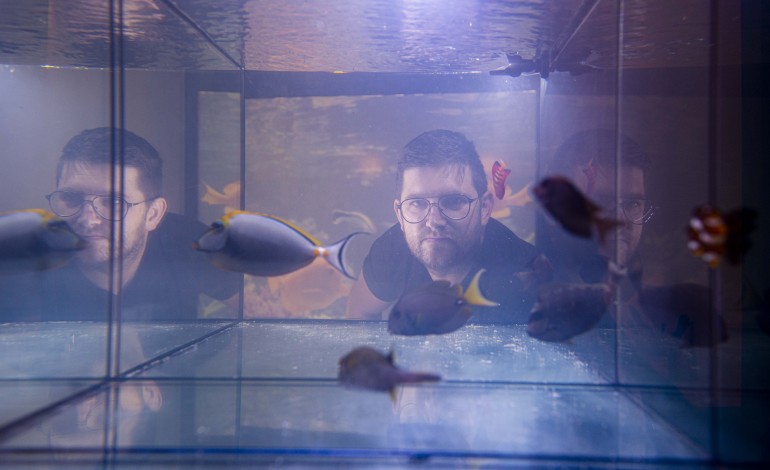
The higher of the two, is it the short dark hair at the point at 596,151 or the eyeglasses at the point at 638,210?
the short dark hair at the point at 596,151

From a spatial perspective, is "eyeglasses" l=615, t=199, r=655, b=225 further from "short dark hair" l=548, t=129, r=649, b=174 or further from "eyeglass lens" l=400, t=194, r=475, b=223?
"eyeglass lens" l=400, t=194, r=475, b=223

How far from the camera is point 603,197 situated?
12.4 feet

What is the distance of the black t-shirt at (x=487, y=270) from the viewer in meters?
5.45

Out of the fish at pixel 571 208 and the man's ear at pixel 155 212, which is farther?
the man's ear at pixel 155 212

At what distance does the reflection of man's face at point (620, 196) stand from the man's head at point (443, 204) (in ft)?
4.67

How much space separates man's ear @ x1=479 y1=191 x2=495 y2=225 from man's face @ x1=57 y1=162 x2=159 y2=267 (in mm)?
3885

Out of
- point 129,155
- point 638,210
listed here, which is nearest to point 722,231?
point 638,210

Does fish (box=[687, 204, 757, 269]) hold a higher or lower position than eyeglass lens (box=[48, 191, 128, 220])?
lower

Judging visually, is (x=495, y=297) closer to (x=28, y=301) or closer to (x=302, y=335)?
(x=302, y=335)

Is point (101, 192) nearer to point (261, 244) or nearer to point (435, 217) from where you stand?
point (261, 244)

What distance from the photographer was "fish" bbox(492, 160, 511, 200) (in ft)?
17.1

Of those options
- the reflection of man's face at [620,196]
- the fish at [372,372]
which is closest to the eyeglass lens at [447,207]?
the reflection of man's face at [620,196]

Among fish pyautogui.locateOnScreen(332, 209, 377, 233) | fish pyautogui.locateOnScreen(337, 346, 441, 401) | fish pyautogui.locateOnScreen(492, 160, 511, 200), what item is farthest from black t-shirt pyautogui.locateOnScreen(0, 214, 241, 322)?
fish pyautogui.locateOnScreen(492, 160, 511, 200)

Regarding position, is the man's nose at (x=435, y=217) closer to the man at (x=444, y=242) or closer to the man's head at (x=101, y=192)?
the man at (x=444, y=242)
